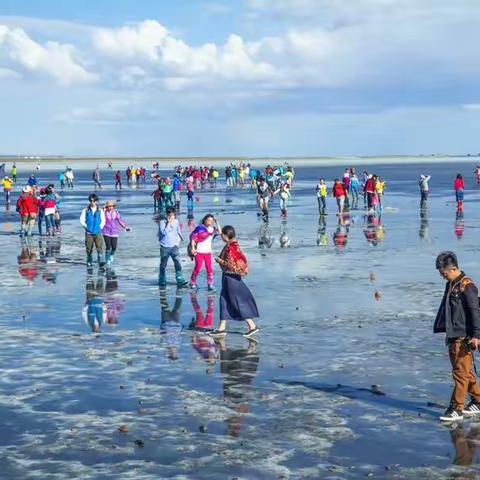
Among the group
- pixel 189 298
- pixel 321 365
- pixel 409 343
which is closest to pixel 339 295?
pixel 189 298

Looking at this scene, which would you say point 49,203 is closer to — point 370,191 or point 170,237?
point 170,237

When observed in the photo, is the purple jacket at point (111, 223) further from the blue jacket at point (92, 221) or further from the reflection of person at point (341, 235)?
the reflection of person at point (341, 235)

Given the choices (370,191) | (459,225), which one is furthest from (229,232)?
(370,191)

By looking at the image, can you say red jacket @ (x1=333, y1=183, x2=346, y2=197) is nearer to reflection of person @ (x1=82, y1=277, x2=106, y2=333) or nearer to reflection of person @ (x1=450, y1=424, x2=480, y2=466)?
reflection of person @ (x1=82, y1=277, x2=106, y2=333)

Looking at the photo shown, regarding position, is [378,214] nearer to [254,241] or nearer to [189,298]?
[254,241]

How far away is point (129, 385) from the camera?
11.7 m

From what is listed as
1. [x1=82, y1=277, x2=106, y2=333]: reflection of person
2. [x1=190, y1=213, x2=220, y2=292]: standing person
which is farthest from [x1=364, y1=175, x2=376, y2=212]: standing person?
[x1=190, y1=213, x2=220, y2=292]: standing person

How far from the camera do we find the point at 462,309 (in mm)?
9945

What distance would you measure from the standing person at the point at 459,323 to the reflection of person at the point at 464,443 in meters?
0.29

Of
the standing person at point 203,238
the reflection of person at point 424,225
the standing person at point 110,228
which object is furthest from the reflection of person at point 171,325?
the reflection of person at point 424,225

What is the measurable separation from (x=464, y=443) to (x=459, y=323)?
4.56 feet

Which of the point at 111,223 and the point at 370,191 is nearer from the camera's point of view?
the point at 111,223

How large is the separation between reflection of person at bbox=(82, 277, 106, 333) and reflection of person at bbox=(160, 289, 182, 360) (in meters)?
1.19

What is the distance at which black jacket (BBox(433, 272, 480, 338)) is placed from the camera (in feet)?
32.2
